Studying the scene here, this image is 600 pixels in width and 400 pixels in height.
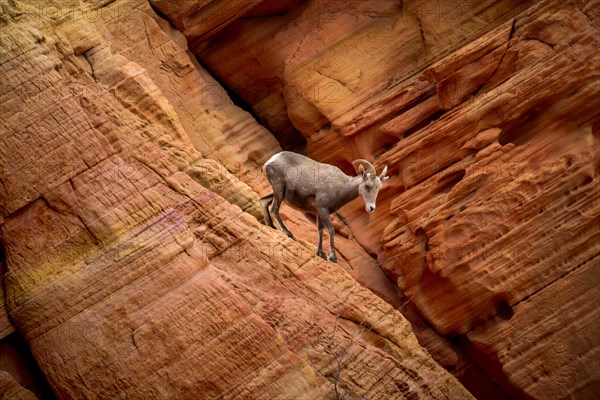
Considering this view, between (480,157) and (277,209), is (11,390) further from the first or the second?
(480,157)

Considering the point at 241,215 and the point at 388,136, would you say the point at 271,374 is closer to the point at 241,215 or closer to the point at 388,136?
the point at 241,215

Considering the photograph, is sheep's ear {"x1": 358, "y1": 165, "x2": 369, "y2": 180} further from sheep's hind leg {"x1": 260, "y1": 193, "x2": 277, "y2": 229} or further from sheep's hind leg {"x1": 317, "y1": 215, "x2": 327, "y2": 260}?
sheep's hind leg {"x1": 260, "y1": 193, "x2": 277, "y2": 229}

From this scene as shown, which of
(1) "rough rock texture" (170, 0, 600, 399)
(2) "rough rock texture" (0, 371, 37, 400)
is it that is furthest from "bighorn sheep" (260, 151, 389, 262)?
(2) "rough rock texture" (0, 371, 37, 400)

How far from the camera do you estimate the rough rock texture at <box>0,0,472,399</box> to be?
11.2 meters

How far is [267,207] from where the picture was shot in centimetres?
1414

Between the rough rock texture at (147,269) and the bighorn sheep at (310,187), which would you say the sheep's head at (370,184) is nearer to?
the bighorn sheep at (310,187)

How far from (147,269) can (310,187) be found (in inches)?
130

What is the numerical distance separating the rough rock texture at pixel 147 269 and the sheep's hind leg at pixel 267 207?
35cm

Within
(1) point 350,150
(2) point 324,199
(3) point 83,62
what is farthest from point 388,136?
(3) point 83,62

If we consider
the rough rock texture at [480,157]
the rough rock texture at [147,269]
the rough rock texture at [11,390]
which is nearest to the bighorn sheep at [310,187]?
the rough rock texture at [147,269]

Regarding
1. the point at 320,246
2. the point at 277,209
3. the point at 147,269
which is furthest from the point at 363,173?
the point at 147,269

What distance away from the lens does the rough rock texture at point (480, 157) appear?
13352 millimetres

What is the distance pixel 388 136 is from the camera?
15023 millimetres

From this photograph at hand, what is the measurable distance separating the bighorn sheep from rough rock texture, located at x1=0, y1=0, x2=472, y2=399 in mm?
482
